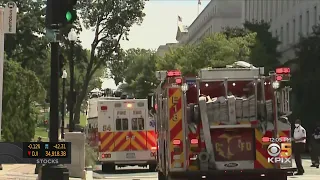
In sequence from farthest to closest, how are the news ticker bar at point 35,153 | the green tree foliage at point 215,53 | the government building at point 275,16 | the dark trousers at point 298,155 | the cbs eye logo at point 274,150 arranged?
1. the government building at point 275,16
2. the green tree foliage at point 215,53
3. the dark trousers at point 298,155
4. the cbs eye logo at point 274,150
5. the news ticker bar at point 35,153

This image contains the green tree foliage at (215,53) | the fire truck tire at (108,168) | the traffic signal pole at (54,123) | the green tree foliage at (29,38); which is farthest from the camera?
the green tree foliage at (29,38)

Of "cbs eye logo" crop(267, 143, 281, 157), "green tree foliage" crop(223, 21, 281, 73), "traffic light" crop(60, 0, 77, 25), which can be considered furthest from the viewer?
"green tree foliage" crop(223, 21, 281, 73)

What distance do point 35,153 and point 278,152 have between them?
15.5 ft

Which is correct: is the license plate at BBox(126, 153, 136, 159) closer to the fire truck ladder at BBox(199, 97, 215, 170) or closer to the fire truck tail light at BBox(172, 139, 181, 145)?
the fire truck tail light at BBox(172, 139, 181, 145)

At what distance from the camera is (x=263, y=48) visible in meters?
56.1

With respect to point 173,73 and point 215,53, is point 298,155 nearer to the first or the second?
point 173,73

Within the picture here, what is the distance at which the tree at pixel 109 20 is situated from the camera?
5719 centimetres

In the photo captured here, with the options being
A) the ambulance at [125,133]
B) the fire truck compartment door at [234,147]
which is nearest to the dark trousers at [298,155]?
the ambulance at [125,133]

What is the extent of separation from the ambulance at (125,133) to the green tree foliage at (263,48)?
89.5 feet

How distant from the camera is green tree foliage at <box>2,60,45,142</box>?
99.5 feet

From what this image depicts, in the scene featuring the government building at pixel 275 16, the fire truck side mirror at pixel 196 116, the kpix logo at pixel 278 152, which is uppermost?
the government building at pixel 275 16

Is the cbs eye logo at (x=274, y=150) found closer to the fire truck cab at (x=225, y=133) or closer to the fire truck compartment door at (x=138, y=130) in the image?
the fire truck cab at (x=225, y=133)

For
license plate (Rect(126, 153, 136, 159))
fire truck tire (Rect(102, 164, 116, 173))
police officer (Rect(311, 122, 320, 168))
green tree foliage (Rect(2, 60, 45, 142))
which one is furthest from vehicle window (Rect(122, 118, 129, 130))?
green tree foliage (Rect(2, 60, 45, 142))

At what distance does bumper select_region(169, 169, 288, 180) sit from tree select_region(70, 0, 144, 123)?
44707mm
